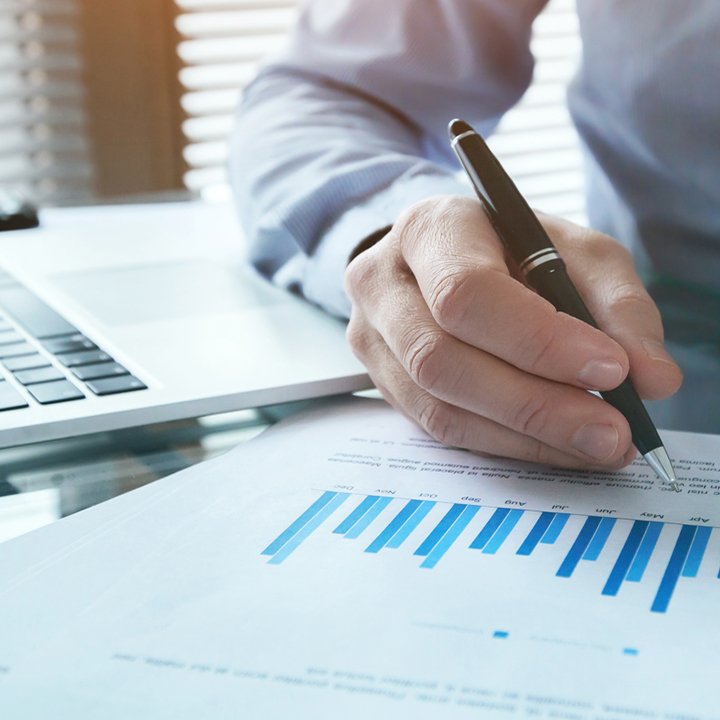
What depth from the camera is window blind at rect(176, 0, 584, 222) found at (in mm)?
1610

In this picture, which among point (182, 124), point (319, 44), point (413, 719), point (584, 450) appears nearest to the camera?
point (413, 719)

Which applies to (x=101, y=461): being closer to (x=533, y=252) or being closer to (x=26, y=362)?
(x=26, y=362)

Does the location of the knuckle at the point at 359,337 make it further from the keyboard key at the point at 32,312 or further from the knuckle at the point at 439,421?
the keyboard key at the point at 32,312

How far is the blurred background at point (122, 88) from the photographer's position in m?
1.50

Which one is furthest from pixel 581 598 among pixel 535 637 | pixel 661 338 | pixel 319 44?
pixel 319 44

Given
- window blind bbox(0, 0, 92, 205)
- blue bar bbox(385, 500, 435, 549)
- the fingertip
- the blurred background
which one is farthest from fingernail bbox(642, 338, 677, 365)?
window blind bbox(0, 0, 92, 205)

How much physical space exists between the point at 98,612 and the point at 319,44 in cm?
61

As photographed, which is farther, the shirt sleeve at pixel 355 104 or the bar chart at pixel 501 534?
the shirt sleeve at pixel 355 104

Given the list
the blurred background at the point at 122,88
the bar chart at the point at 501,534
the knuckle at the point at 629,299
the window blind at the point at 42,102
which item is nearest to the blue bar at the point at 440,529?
the bar chart at the point at 501,534

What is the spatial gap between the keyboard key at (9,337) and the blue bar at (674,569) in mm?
343

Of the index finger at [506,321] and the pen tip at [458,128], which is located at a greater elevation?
the pen tip at [458,128]

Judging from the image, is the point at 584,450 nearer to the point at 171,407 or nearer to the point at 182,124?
the point at 171,407

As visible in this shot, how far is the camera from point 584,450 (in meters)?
0.39

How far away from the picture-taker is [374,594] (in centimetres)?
32
